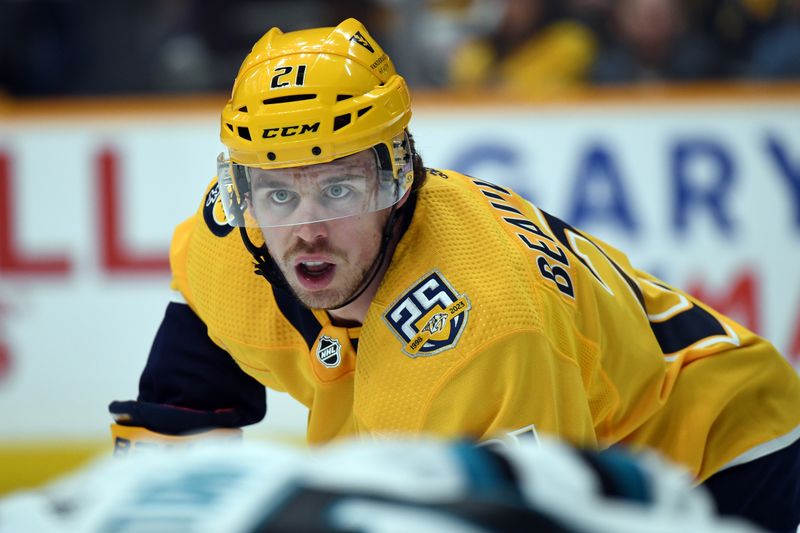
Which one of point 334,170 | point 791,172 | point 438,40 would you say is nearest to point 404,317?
point 334,170

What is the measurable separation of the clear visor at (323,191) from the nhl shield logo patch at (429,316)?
0.18m

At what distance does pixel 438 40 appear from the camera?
17.5 feet

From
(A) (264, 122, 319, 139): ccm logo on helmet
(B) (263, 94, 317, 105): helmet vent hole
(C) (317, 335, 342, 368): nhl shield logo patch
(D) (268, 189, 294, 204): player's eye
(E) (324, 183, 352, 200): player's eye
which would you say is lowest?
(C) (317, 335, 342, 368): nhl shield logo patch

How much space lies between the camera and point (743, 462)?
228 cm

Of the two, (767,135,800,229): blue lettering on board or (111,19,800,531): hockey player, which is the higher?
(111,19,800,531): hockey player

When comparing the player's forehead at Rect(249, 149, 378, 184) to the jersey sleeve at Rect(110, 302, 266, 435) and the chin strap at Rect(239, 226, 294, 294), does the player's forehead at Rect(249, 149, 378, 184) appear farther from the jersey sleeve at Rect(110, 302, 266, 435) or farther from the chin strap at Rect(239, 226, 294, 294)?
the jersey sleeve at Rect(110, 302, 266, 435)

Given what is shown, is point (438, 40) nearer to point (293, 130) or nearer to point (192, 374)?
point (192, 374)

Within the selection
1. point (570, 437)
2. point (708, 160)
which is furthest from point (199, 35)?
point (570, 437)

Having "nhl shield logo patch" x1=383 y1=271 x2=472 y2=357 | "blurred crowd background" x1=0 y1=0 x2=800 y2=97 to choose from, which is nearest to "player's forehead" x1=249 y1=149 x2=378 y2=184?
"nhl shield logo patch" x1=383 y1=271 x2=472 y2=357

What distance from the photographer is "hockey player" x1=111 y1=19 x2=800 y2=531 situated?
195 cm

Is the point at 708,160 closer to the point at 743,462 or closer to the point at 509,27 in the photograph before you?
the point at 509,27

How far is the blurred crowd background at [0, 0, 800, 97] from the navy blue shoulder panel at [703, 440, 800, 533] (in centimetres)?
276

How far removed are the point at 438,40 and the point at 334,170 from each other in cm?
333

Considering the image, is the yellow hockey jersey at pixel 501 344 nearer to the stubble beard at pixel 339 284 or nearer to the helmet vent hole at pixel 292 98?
the stubble beard at pixel 339 284
